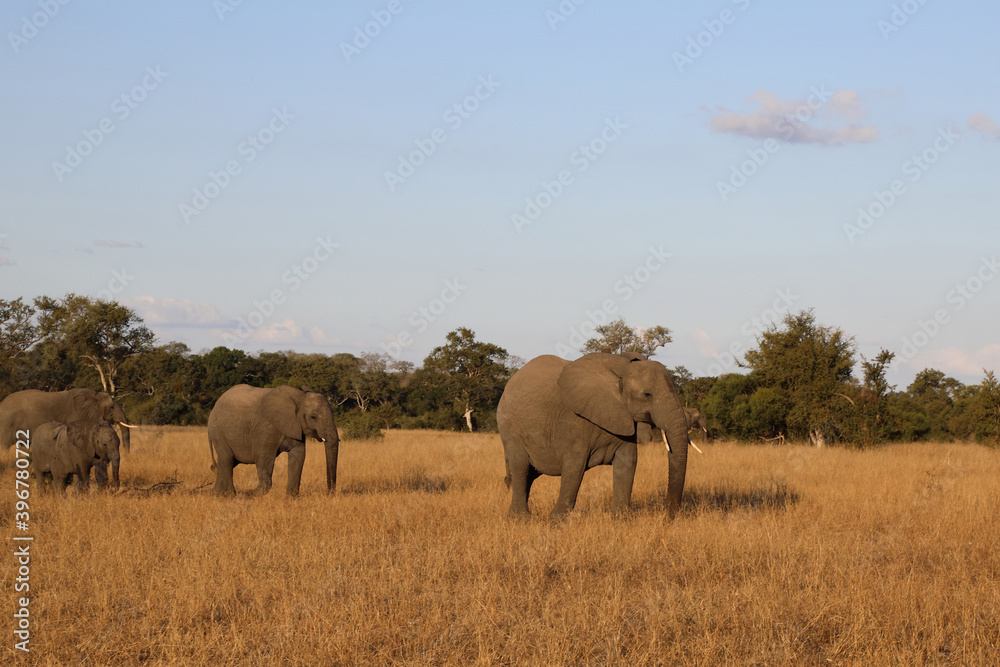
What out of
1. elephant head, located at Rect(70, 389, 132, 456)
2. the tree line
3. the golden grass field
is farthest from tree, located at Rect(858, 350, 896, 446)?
elephant head, located at Rect(70, 389, 132, 456)

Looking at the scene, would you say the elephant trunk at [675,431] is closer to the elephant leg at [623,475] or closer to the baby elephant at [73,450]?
the elephant leg at [623,475]

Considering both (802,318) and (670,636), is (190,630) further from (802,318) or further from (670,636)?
(802,318)

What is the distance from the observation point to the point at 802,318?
106 ft

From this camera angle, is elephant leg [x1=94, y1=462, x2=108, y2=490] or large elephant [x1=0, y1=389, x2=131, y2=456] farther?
large elephant [x1=0, y1=389, x2=131, y2=456]

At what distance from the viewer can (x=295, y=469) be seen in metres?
14.0

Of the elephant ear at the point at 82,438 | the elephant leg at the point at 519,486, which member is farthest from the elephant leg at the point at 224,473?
the elephant leg at the point at 519,486

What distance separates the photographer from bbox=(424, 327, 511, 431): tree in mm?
50281

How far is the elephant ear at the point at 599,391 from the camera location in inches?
402

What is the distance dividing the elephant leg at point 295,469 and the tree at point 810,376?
18088 millimetres

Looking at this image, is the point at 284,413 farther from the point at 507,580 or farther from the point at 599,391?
the point at 507,580

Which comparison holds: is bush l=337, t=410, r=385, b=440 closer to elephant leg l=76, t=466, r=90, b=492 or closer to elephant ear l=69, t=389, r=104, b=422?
elephant ear l=69, t=389, r=104, b=422

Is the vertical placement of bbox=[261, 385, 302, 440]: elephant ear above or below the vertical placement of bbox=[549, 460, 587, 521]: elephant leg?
above

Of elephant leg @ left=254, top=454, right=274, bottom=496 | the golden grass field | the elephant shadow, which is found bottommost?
the golden grass field

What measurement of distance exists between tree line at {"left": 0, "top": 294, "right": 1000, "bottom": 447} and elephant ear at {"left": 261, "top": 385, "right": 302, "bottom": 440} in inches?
603
